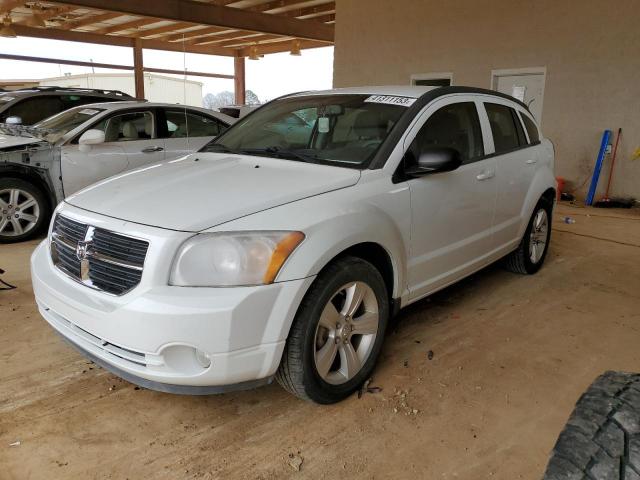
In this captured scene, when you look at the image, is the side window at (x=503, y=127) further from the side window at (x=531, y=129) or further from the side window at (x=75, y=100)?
the side window at (x=75, y=100)

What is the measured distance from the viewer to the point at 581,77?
8938 mm

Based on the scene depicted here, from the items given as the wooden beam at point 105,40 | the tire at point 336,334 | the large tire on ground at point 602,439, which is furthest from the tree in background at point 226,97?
the large tire on ground at point 602,439

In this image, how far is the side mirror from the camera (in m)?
2.88

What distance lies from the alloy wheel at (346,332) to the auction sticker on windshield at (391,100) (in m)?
1.26

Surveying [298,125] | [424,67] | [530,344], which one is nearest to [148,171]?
[298,125]

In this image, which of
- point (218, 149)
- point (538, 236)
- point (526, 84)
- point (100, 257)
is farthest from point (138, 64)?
point (100, 257)

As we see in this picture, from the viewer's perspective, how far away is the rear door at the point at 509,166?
12.7 feet

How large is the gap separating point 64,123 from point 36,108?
2.32m

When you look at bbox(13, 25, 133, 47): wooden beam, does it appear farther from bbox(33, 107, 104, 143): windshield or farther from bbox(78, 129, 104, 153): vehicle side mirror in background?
bbox(78, 129, 104, 153): vehicle side mirror in background

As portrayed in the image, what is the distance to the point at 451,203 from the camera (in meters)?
3.25

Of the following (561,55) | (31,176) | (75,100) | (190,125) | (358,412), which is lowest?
(358,412)

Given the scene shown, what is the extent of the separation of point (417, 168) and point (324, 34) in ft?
47.6

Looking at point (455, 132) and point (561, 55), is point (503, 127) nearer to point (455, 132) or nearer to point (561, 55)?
point (455, 132)

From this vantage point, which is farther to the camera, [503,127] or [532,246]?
[532,246]
